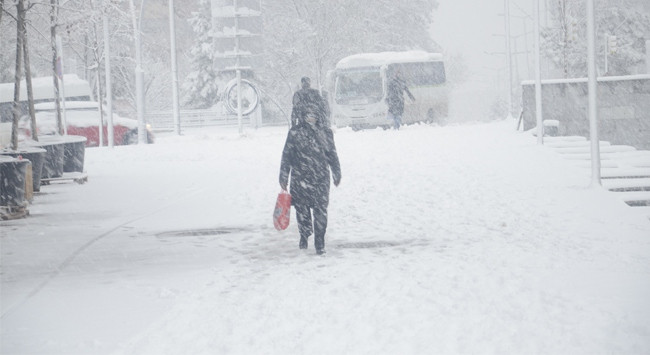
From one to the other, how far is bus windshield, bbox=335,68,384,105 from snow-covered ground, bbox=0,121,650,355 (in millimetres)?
23732

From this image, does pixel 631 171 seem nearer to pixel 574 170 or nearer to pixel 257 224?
pixel 574 170

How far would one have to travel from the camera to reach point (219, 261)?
10.1 metres

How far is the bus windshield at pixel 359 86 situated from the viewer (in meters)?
42.2

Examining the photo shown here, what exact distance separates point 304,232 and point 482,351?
441 centimetres

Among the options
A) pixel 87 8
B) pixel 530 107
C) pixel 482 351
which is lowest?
pixel 482 351

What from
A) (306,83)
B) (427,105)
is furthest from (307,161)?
(427,105)

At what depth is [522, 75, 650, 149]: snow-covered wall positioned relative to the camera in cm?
2409

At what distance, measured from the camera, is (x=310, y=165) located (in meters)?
10.3

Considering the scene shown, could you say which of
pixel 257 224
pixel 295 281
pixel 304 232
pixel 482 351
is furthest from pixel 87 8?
pixel 482 351

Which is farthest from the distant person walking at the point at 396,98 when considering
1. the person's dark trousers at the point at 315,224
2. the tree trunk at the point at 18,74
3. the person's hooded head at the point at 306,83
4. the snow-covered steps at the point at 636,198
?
the person's dark trousers at the point at 315,224

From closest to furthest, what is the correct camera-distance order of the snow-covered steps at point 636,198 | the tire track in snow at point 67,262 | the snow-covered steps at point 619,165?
the tire track in snow at point 67,262 < the snow-covered steps at point 636,198 < the snow-covered steps at point 619,165

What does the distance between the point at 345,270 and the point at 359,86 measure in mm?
33508

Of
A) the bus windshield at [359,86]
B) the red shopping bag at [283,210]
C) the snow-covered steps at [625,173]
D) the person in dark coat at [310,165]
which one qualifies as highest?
the bus windshield at [359,86]

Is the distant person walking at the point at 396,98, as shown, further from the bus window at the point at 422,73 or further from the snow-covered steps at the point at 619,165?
the snow-covered steps at the point at 619,165
